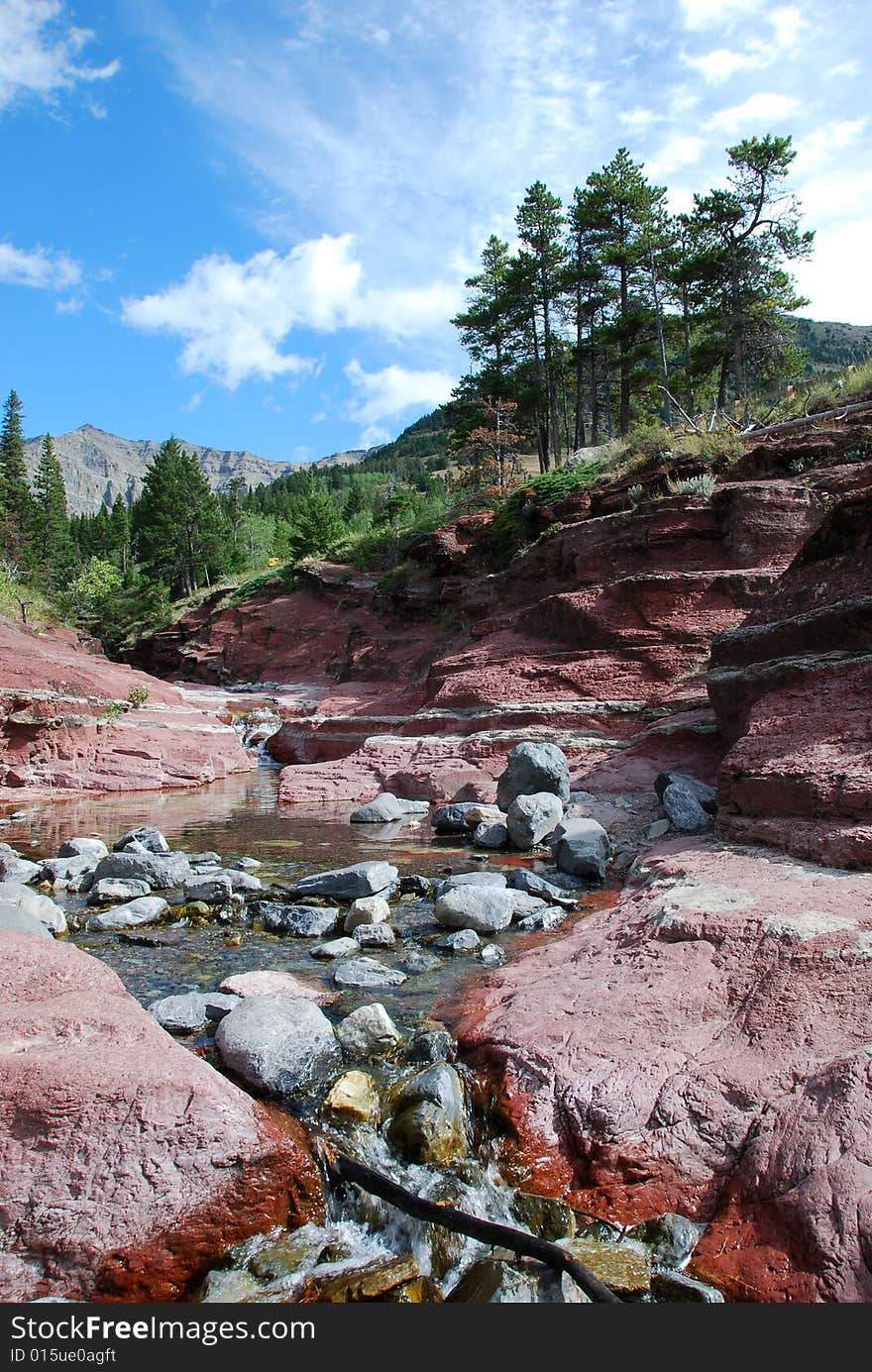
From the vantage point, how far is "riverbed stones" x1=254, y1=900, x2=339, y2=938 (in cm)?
624

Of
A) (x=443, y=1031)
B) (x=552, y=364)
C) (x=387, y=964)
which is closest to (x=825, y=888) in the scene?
(x=443, y=1031)

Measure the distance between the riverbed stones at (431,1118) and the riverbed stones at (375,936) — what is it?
6.98ft

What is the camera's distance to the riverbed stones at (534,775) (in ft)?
35.7

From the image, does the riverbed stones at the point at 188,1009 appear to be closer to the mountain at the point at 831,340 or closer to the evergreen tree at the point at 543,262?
the evergreen tree at the point at 543,262

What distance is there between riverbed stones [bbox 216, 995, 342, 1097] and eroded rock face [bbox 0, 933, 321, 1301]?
0.46 metres

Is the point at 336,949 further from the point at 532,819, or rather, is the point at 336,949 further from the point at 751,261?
the point at 751,261

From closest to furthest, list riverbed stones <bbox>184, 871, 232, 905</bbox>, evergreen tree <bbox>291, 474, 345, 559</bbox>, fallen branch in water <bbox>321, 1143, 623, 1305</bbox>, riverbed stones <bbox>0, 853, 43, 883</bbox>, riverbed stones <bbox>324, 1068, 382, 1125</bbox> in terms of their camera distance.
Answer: fallen branch in water <bbox>321, 1143, 623, 1305</bbox> → riverbed stones <bbox>324, 1068, 382, 1125</bbox> → riverbed stones <bbox>184, 871, 232, 905</bbox> → riverbed stones <bbox>0, 853, 43, 883</bbox> → evergreen tree <bbox>291, 474, 345, 559</bbox>

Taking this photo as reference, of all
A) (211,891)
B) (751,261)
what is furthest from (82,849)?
(751,261)

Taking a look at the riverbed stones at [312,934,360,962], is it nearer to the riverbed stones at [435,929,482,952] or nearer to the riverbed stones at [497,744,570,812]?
the riverbed stones at [435,929,482,952]

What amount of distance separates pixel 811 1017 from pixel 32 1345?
3389 mm

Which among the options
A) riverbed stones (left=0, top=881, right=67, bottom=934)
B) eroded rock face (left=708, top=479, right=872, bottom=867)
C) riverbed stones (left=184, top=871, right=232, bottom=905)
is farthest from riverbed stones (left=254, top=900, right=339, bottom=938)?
eroded rock face (left=708, top=479, right=872, bottom=867)

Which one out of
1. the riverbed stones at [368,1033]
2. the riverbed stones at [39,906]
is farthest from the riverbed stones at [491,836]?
the riverbed stones at [368,1033]

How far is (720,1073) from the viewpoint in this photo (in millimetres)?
3439

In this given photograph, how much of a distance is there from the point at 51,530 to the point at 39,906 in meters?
68.3
